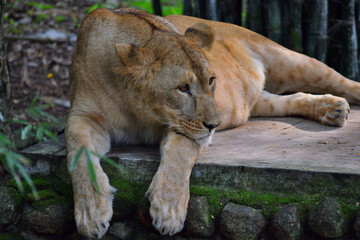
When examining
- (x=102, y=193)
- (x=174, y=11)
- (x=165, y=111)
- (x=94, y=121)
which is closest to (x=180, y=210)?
(x=102, y=193)

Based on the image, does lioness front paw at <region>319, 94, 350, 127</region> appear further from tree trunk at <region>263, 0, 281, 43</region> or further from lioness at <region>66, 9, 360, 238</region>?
tree trunk at <region>263, 0, 281, 43</region>

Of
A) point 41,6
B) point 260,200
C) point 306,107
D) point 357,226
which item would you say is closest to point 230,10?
point 306,107

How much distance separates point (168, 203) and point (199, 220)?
224mm

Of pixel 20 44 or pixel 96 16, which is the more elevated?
pixel 96 16

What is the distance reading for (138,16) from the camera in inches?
118

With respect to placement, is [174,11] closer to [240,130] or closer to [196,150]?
[240,130]

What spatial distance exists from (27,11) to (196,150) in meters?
5.57

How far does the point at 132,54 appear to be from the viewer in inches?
105

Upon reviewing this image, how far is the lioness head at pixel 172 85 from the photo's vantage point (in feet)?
8.80

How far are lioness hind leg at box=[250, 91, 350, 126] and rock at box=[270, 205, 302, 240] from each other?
3.71ft

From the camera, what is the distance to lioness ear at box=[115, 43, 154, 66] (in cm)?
265

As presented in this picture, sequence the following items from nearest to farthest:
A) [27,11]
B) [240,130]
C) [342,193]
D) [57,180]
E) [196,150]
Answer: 1. [342,193]
2. [196,150]
3. [57,180]
4. [240,130]
5. [27,11]

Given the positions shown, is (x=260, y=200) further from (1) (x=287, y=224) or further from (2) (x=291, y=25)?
(2) (x=291, y=25)

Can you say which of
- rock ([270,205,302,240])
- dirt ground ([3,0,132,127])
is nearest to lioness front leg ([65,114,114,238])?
rock ([270,205,302,240])
